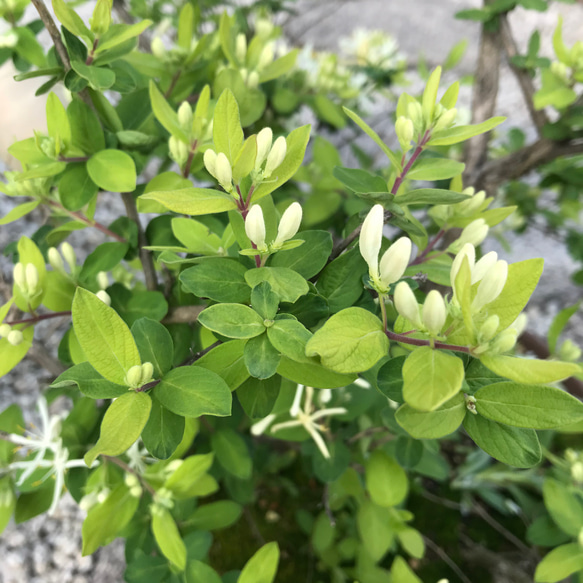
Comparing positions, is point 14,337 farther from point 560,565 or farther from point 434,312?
point 560,565

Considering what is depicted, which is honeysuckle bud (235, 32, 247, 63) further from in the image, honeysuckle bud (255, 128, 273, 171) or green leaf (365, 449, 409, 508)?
green leaf (365, 449, 409, 508)

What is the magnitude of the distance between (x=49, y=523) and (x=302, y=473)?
2.02 ft

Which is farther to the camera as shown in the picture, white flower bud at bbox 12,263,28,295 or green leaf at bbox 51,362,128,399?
white flower bud at bbox 12,263,28,295

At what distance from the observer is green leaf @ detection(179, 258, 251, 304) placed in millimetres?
338

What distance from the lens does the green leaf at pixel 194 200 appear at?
313mm

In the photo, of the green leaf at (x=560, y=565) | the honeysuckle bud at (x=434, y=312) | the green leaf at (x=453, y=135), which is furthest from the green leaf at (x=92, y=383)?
the green leaf at (x=560, y=565)

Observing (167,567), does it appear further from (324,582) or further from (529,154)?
(529,154)

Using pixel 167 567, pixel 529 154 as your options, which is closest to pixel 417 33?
pixel 529 154

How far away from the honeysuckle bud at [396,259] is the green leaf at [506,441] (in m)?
0.13

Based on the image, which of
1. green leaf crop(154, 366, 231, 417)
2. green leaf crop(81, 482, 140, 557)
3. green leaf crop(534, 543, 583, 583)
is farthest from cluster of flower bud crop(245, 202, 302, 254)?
green leaf crop(534, 543, 583, 583)

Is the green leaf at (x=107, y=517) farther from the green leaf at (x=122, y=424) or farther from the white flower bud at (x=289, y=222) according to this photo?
the white flower bud at (x=289, y=222)

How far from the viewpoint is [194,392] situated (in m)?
0.34

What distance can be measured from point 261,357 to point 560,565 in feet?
2.13

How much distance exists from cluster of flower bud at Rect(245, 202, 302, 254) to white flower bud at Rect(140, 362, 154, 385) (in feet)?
0.42
